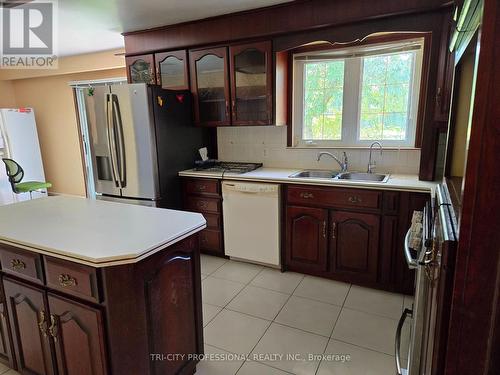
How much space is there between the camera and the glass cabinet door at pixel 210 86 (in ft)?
9.88

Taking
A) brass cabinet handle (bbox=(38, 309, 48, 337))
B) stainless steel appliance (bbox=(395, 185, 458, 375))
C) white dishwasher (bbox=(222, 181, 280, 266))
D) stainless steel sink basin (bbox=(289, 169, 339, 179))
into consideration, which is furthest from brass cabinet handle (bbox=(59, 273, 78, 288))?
stainless steel sink basin (bbox=(289, 169, 339, 179))

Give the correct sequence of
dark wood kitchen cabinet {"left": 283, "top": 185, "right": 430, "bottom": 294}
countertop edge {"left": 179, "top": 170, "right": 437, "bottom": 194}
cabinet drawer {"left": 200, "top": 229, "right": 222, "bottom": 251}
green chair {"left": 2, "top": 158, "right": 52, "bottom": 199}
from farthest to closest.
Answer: green chair {"left": 2, "top": 158, "right": 52, "bottom": 199}, cabinet drawer {"left": 200, "top": 229, "right": 222, "bottom": 251}, dark wood kitchen cabinet {"left": 283, "top": 185, "right": 430, "bottom": 294}, countertop edge {"left": 179, "top": 170, "right": 437, "bottom": 194}

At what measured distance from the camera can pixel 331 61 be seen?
9.70 ft

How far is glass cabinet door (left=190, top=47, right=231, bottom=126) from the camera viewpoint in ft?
9.88

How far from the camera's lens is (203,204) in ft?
10.3

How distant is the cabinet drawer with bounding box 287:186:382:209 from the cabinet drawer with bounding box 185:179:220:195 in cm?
74

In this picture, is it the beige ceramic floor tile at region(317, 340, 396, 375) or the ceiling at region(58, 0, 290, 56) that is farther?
the ceiling at region(58, 0, 290, 56)

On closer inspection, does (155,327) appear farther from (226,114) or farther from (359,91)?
(359,91)

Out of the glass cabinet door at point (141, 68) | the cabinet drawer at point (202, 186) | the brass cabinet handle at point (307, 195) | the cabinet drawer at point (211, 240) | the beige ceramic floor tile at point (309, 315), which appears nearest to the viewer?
the beige ceramic floor tile at point (309, 315)

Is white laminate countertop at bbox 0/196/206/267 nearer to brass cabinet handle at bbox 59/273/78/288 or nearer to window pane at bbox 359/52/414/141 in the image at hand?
brass cabinet handle at bbox 59/273/78/288

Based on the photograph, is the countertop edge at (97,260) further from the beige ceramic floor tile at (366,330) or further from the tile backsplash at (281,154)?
the tile backsplash at (281,154)

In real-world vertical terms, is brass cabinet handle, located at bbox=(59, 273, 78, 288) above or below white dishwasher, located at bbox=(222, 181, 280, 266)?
above

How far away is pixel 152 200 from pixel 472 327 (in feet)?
8.78


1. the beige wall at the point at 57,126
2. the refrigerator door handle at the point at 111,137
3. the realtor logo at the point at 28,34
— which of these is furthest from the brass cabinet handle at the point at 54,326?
the beige wall at the point at 57,126
